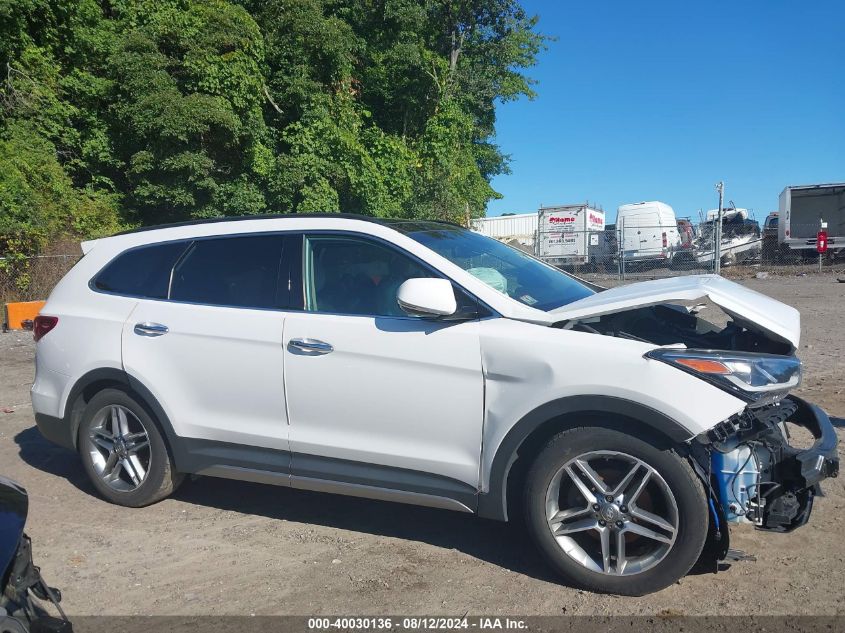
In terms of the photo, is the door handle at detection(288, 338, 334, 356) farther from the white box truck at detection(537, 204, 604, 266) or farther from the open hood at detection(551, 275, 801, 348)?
the white box truck at detection(537, 204, 604, 266)

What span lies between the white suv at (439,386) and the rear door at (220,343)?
1cm

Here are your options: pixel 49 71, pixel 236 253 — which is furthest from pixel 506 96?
pixel 236 253

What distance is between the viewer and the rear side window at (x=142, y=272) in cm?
468

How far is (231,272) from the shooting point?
4418 millimetres

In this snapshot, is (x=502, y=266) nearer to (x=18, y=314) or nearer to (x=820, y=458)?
(x=820, y=458)

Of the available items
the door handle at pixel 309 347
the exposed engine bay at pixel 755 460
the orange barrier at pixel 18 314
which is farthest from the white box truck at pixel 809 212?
the door handle at pixel 309 347

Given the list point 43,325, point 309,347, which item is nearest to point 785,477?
point 309,347

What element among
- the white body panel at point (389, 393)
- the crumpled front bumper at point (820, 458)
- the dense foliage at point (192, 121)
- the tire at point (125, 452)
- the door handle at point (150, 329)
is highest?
the dense foliage at point (192, 121)

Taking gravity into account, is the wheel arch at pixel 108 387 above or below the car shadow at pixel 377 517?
above

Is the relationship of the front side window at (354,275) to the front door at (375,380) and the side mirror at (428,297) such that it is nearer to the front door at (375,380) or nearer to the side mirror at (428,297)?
the front door at (375,380)

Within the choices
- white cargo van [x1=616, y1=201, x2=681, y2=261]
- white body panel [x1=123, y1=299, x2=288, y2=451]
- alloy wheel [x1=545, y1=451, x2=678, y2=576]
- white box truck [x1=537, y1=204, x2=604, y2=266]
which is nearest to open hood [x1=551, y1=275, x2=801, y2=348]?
alloy wheel [x1=545, y1=451, x2=678, y2=576]

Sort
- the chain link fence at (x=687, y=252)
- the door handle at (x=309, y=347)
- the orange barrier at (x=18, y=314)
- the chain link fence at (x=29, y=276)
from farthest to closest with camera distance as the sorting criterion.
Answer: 1. the chain link fence at (x=687, y=252)
2. the chain link fence at (x=29, y=276)
3. the orange barrier at (x=18, y=314)
4. the door handle at (x=309, y=347)

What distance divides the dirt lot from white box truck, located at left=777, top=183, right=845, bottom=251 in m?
21.6

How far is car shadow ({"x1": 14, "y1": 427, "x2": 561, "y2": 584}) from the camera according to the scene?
3.94 m
